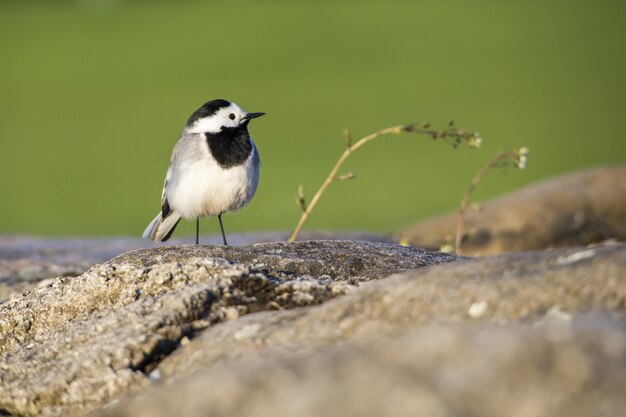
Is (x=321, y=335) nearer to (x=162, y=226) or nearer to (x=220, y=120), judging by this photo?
(x=220, y=120)

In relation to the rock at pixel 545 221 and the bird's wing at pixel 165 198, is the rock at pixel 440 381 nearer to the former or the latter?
the bird's wing at pixel 165 198

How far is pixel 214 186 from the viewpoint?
5.47 metres

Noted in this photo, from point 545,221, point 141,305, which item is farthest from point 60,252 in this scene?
point 141,305

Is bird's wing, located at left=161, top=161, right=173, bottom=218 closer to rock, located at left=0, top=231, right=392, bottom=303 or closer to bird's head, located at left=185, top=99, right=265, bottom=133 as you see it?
bird's head, located at left=185, top=99, right=265, bottom=133

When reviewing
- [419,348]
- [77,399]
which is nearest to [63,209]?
[77,399]

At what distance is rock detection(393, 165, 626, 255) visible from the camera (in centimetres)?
711

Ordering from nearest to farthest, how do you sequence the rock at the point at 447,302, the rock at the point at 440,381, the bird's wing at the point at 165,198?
1. the rock at the point at 440,381
2. the rock at the point at 447,302
3. the bird's wing at the point at 165,198

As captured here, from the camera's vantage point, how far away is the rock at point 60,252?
538cm

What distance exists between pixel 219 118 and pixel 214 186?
17.3 inches

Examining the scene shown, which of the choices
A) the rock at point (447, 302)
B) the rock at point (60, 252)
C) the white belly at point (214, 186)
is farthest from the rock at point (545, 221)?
the rock at point (447, 302)

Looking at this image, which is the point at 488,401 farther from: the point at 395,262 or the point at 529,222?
the point at 529,222

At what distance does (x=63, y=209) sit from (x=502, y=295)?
36.3ft

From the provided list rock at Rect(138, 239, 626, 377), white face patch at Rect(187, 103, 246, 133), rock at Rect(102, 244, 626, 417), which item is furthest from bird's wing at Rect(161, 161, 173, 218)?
rock at Rect(102, 244, 626, 417)

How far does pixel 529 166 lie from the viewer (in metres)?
14.7
